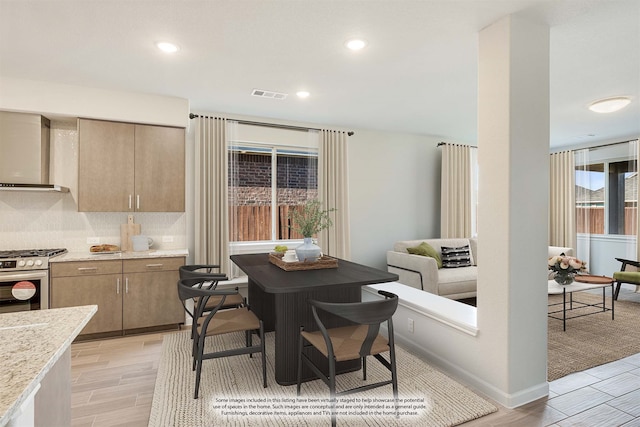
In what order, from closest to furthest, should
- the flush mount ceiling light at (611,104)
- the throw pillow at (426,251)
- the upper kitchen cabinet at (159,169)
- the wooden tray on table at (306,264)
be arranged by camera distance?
the wooden tray on table at (306,264), the flush mount ceiling light at (611,104), the upper kitchen cabinet at (159,169), the throw pillow at (426,251)

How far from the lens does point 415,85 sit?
11.7 feet

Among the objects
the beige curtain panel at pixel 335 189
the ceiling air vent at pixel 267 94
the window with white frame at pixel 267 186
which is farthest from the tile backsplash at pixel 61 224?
the beige curtain panel at pixel 335 189

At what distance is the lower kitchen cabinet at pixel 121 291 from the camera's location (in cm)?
339

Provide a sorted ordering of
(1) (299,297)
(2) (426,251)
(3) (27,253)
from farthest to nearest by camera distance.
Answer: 1. (2) (426,251)
2. (3) (27,253)
3. (1) (299,297)

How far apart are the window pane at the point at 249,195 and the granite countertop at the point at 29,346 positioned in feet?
10.3

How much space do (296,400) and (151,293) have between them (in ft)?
7.14

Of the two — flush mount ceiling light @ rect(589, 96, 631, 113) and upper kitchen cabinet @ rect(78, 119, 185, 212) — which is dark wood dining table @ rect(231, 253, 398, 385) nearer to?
upper kitchen cabinet @ rect(78, 119, 185, 212)

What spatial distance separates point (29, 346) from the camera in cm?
105

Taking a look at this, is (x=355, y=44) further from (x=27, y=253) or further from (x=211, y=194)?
(x=27, y=253)

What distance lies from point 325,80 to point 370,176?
2.39 m

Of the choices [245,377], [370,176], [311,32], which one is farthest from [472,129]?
[245,377]

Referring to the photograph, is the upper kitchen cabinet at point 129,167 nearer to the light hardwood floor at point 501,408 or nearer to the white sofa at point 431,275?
the light hardwood floor at point 501,408

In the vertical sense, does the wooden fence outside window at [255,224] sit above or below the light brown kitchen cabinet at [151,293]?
above

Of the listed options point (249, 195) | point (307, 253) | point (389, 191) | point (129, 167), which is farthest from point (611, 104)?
point (129, 167)
